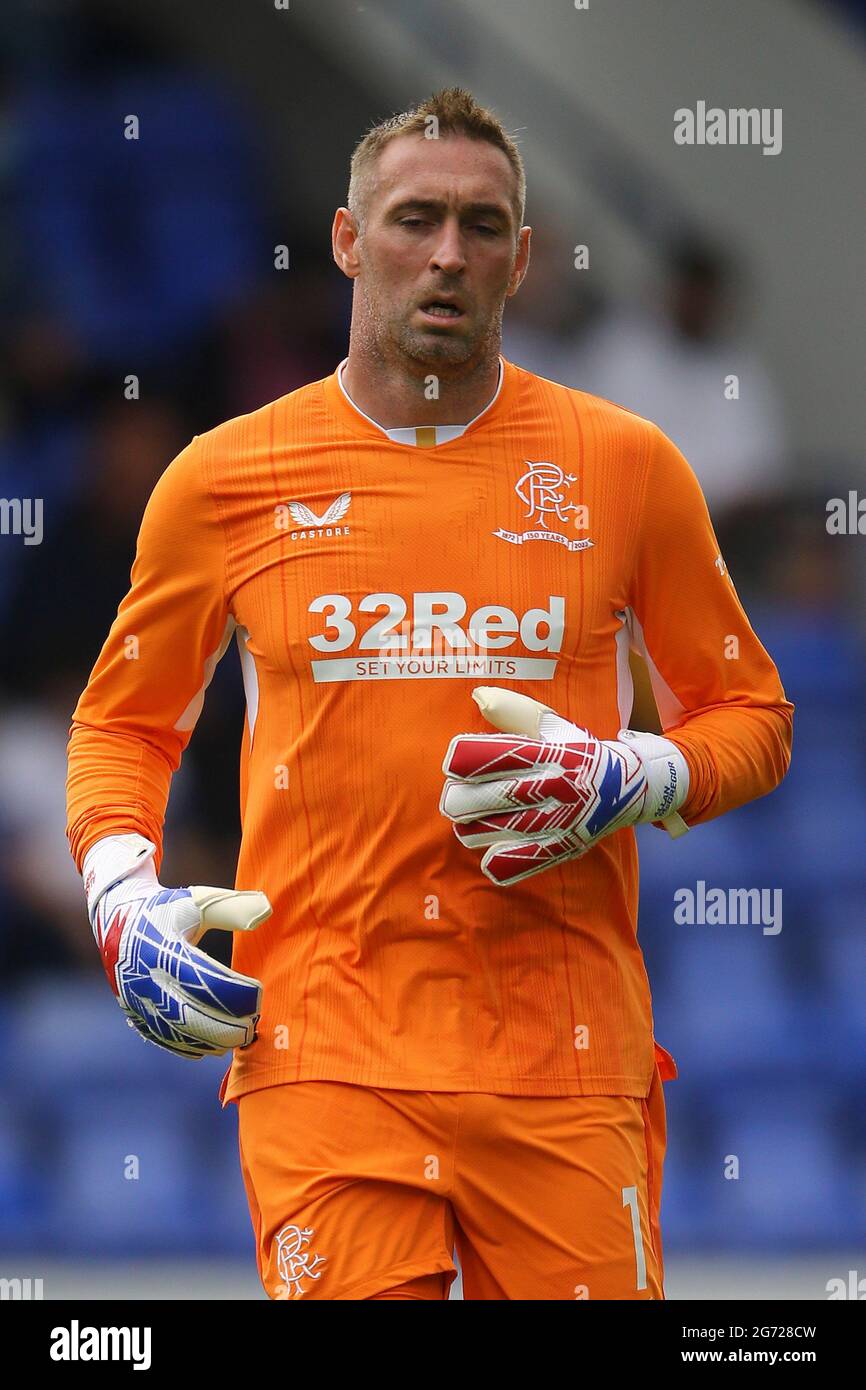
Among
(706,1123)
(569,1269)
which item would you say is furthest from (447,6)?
(569,1269)

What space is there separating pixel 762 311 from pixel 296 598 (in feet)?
11.5

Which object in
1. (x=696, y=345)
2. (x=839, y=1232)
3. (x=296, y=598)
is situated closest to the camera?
(x=296, y=598)

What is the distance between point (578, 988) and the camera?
8.77 feet

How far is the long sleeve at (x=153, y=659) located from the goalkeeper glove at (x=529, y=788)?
492 mm

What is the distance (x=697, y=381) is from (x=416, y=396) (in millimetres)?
3001

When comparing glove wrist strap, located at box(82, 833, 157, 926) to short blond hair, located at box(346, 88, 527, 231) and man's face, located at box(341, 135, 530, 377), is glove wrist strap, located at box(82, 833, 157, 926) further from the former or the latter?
short blond hair, located at box(346, 88, 527, 231)

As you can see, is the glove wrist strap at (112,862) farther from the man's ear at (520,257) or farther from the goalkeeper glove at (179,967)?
the man's ear at (520,257)

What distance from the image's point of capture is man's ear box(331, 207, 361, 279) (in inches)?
114

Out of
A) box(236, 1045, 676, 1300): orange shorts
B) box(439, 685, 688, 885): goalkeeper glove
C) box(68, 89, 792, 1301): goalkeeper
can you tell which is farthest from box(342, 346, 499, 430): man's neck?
box(236, 1045, 676, 1300): orange shorts

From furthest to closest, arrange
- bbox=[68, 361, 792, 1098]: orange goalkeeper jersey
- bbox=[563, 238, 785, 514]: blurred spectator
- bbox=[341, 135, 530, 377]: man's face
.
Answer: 1. bbox=[563, 238, 785, 514]: blurred spectator
2. bbox=[341, 135, 530, 377]: man's face
3. bbox=[68, 361, 792, 1098]: orange goalkeeper jersey

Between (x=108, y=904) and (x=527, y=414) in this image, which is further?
(x=527, y=414)

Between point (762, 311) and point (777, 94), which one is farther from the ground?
point (777, 94)

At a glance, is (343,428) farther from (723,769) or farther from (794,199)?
(794,199)

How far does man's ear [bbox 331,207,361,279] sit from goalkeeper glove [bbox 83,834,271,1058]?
983 millimetres
